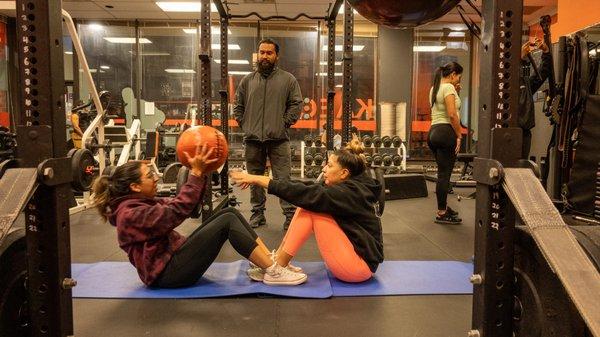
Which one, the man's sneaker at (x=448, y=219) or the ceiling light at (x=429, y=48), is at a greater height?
the ceiling light at (x=429, y=48)

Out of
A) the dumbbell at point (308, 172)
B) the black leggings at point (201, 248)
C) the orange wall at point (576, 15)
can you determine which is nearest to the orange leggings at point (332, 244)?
the black leggings at point (201, 248)

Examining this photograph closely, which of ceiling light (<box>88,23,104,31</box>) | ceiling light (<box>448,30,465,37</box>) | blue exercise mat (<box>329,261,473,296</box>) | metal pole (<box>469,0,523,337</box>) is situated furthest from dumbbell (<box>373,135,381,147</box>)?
metal pole (<box>469,0,523,337</box>)

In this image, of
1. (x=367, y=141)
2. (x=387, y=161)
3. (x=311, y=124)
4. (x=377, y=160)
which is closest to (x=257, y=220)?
(x=377, y=160)

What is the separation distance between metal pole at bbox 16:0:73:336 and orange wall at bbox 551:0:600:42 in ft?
18.2

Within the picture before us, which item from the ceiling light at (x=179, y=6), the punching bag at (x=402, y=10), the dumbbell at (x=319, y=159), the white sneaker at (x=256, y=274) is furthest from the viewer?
the ceiling light at (x=179, y=6)

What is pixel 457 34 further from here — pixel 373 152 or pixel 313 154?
pixel 313 154

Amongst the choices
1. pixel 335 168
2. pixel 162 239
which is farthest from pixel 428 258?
pixel 162 239

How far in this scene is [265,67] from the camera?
12.5ft

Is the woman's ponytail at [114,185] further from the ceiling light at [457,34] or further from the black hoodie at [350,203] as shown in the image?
the ceiling light at [457,34]

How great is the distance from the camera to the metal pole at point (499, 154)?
1.13 m

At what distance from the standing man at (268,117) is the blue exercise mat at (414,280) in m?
1.33

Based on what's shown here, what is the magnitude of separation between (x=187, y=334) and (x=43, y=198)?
83 centimetres

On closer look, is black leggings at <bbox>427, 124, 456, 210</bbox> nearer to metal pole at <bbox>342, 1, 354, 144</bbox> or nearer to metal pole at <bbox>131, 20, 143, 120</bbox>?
metal pole at <bbox>342, 1, 354, 144</bbox>

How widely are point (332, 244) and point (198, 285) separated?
71cm
